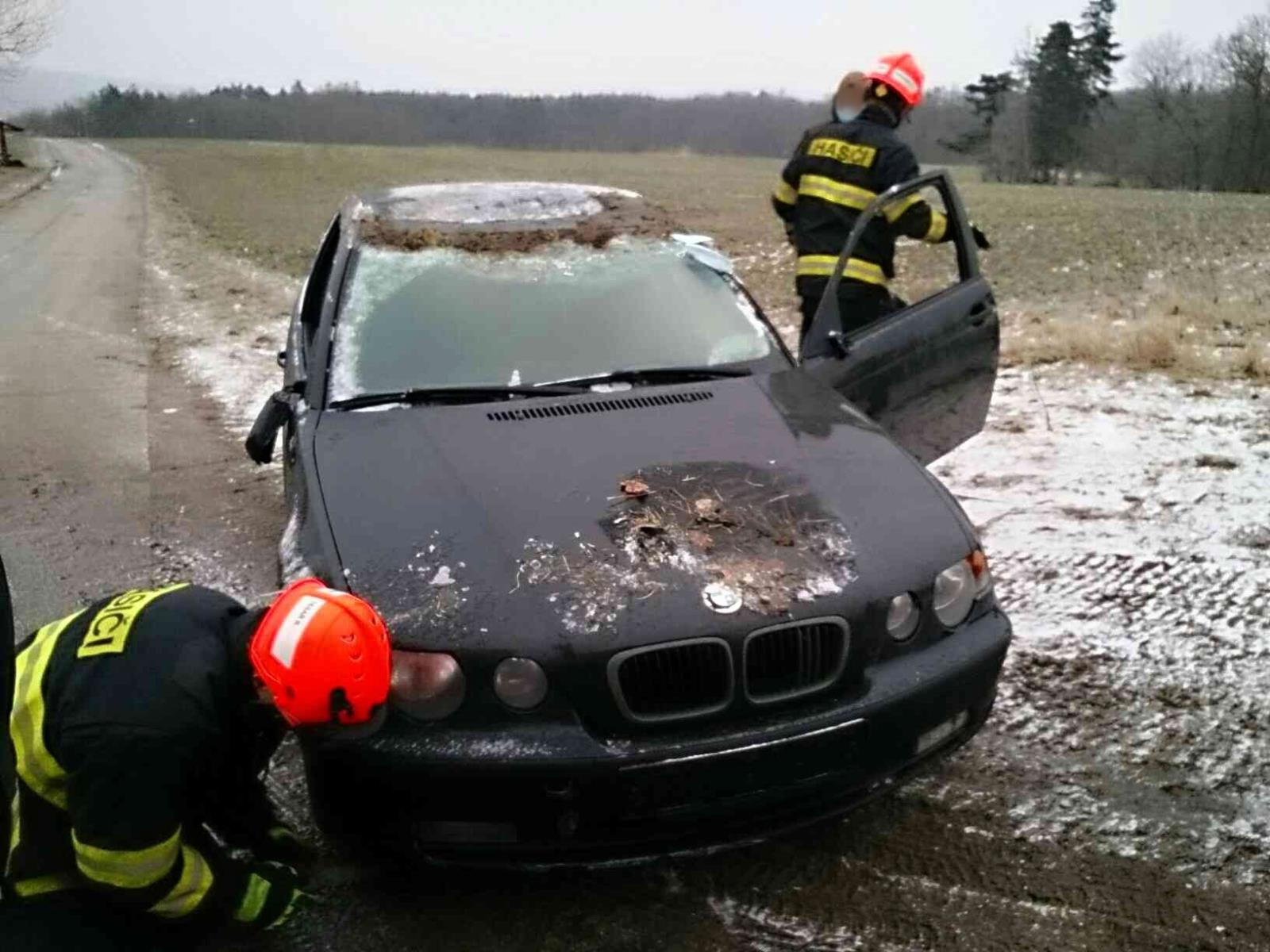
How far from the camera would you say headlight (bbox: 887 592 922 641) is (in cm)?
275

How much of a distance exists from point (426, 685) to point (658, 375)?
63.9 inches

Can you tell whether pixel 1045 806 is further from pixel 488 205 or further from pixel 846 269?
pixel 488 205

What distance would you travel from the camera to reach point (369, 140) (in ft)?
313

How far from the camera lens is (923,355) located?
4.29m

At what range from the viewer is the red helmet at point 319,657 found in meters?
2.16

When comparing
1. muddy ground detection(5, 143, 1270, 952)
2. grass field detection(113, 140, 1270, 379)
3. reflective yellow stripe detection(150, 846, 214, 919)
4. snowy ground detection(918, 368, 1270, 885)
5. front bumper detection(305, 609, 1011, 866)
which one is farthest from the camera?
grass field detection(113, 140, 1270, 379)

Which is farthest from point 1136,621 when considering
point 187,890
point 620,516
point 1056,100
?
point 1056,100

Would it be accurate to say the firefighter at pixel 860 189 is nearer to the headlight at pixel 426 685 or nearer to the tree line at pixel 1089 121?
the headlight at pixel 426 685

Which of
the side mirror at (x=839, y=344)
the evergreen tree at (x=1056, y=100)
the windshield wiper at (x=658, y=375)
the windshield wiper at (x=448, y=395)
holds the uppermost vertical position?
the evergreen tree at (x=1056, y=100)

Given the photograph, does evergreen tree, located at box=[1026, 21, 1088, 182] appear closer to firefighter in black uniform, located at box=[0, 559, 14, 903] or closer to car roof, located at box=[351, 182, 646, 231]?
car roof, located at box=[351, 182, 646, 231]

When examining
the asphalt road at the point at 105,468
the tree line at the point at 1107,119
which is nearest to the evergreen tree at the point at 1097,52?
the tree line at the point at 1107,119

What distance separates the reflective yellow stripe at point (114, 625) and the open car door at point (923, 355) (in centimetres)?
244

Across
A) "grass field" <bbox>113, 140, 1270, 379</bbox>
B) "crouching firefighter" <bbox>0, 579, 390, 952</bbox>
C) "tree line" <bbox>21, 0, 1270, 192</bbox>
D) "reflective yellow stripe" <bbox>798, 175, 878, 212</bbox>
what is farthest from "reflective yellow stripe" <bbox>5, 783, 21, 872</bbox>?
"tree line" <bbox>21, 0, 1270, 192</bbox>

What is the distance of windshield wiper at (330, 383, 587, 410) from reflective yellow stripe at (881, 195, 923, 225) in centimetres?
168
